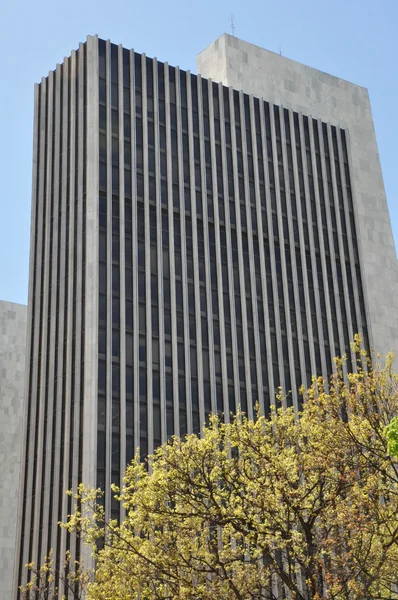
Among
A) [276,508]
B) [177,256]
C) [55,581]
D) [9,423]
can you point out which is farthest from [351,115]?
[276,508]

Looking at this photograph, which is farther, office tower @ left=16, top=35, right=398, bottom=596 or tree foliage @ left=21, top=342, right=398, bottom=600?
office tower @ left=16, top=35, right=398, bottom=596

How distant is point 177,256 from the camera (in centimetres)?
8219

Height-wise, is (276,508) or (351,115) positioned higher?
(351,115)

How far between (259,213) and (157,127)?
12.4 meters

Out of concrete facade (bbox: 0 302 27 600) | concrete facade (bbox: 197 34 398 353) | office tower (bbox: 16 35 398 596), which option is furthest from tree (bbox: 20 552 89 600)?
concrete facade (bbox: 197 34 398 353)

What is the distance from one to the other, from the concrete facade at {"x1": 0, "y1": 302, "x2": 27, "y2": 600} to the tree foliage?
63.1 metres

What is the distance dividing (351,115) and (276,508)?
72.8 metres

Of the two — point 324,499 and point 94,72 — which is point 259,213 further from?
point 324,499

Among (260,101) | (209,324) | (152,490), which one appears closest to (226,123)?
(260,101)

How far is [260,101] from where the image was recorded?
93625 mm

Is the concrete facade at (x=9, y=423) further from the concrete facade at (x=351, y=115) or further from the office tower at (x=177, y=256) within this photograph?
the concrete facade at (x=351, y=115)

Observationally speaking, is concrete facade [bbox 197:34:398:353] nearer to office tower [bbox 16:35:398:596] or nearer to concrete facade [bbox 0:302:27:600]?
office tower [bbox 16:35:398:596]

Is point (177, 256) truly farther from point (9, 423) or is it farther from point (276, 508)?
point (276, 508)

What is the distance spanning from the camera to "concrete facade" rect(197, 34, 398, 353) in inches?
3725
